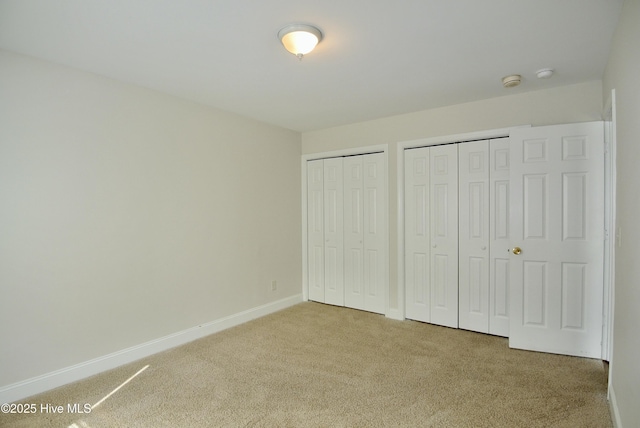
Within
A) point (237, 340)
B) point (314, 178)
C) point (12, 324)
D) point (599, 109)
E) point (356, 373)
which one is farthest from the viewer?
point (314, 178)

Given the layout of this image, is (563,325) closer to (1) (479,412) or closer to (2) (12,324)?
(1) (479,412)

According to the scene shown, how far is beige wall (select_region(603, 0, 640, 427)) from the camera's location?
1.54m

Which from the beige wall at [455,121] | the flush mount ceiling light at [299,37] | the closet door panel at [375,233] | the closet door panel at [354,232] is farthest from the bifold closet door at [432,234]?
the flush mount ceiling light at [299,37]

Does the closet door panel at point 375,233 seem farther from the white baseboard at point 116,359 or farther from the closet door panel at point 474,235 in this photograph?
the white baseboard at point 116,359

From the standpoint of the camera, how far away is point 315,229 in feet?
15.4

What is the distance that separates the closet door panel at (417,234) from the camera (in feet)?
12.3

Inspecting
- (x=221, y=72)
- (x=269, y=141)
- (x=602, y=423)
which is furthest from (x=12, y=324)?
(x=602, y=423)

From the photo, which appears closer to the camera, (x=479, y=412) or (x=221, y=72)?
(x=479, y=412)

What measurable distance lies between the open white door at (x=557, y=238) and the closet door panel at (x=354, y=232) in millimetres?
1737

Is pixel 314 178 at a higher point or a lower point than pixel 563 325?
higher

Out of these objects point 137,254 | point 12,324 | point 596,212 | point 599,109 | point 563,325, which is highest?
point 599,109

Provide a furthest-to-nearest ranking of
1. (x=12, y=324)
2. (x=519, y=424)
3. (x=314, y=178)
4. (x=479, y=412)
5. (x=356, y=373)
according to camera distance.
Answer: (x=314, y=178) < (x=356, y=373) < (x=12, y=324) < (x=479, y=412) < (x=519, y=424)

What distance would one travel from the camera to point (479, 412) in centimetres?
207

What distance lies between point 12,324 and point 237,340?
5.69 feet
